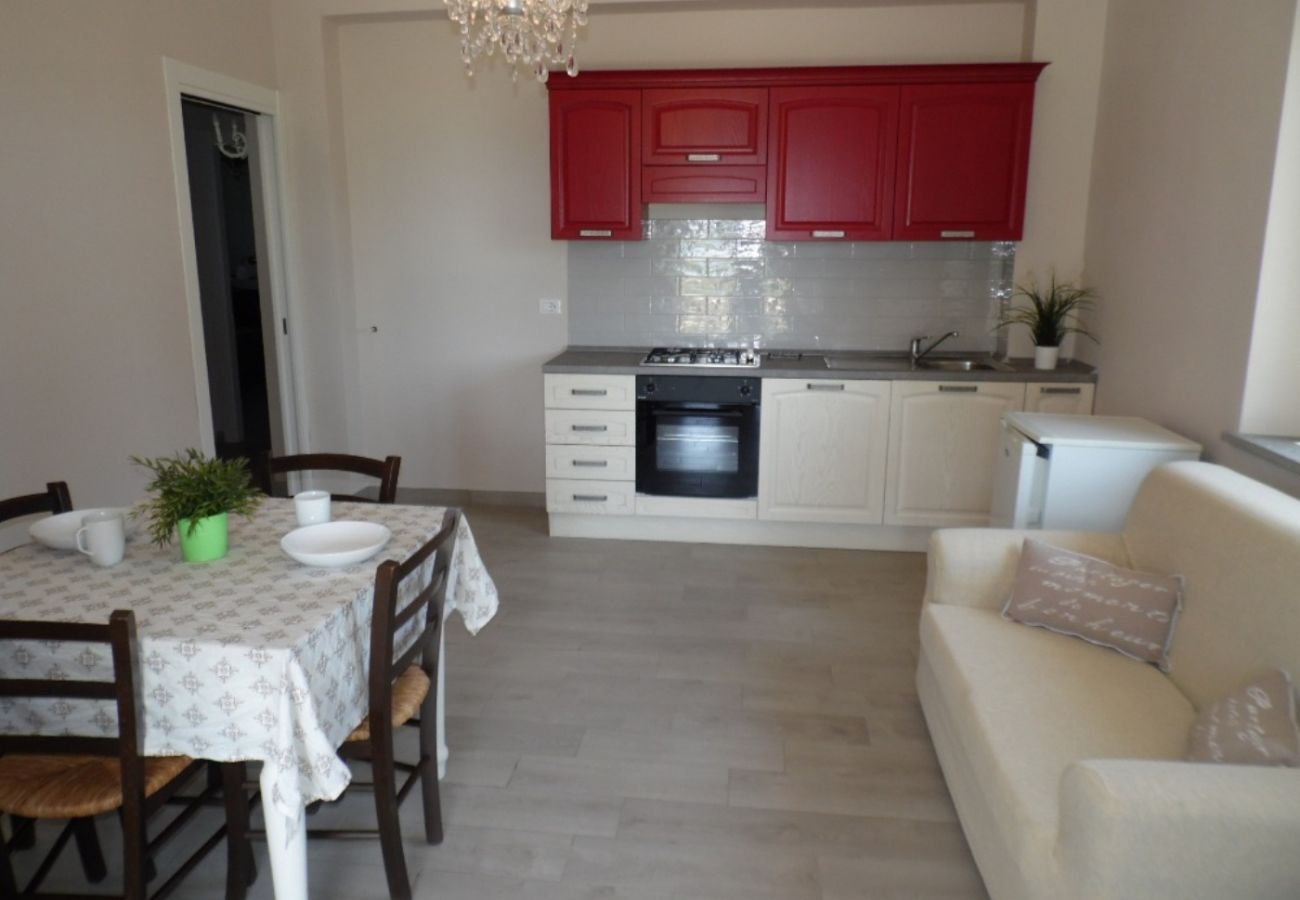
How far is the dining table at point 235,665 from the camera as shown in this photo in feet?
5.13

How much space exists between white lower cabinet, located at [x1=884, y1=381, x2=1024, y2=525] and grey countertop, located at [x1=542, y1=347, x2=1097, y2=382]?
4cm

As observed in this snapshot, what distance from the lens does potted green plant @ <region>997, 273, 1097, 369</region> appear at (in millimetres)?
4086

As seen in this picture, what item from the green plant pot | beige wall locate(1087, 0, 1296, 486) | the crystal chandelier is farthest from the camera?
beige wall locate(1087, 0, 1296, 486)

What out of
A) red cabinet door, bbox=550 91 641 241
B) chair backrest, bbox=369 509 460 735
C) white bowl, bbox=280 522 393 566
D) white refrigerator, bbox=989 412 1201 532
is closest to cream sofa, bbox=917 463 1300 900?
white refrigerator, bbox=989 412 1201 532

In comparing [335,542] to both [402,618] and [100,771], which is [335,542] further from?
[100,771]

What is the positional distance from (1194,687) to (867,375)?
7.24 ft

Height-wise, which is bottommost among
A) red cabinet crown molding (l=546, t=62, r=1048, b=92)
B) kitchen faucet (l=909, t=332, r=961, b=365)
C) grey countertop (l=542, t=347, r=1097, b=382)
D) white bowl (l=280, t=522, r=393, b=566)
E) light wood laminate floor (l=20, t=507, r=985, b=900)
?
light wood laminate floor (l=20, t=507, r=985, b=900)

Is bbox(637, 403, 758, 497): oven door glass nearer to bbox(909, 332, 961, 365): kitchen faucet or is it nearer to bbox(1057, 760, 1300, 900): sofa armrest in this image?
bbox(909, 332, 961, 365): kitchen faucet

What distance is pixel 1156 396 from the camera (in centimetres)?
338

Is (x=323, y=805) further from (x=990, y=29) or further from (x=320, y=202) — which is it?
(x=990, y=29)

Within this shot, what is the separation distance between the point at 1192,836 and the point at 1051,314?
10.4ft

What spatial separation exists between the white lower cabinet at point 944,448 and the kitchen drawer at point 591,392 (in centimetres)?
125

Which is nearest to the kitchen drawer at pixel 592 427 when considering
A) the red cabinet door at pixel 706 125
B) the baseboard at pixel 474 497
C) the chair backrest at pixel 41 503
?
the baseboard at pixel 474 497

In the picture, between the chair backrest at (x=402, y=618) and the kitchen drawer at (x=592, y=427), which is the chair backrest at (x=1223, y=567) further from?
the kitchen drawer at (x=592, y=427)
